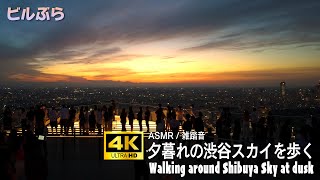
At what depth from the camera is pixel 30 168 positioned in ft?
29.0

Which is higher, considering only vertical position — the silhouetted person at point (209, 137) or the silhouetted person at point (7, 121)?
the silhouetted person at point (7, 121)

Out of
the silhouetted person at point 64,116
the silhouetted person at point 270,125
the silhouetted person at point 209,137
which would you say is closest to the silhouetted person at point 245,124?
the silhouetted person at point 270,125

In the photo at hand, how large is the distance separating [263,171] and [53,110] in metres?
10.2

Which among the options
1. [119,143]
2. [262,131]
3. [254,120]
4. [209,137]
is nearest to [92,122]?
[209,137]

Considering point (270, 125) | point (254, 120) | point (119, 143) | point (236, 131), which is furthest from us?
point (254, 120)

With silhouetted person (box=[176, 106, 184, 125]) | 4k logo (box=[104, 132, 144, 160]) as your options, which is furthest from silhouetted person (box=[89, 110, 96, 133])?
4k logo (box=[104, 132, 144, 160])

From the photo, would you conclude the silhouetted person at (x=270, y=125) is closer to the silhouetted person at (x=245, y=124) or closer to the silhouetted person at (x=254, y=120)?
the silhouetted person at (x=254, y=120)

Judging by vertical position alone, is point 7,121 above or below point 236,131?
above

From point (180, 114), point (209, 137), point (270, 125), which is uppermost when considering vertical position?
point (180, 114)

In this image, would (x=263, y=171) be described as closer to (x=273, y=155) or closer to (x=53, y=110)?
(x=273, y=155)

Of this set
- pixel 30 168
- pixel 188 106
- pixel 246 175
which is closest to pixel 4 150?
pixel 30 168

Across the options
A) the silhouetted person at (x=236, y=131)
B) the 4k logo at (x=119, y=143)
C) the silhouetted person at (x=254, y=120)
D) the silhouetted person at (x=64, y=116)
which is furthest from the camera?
the silhouetted person at (x=64, y=116)

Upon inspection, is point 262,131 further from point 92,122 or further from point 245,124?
point 92,122

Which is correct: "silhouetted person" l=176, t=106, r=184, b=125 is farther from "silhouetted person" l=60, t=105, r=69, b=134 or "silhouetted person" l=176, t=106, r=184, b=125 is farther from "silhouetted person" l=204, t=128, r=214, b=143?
"silhouetted person" l=60, t=105, r=69, b=134
